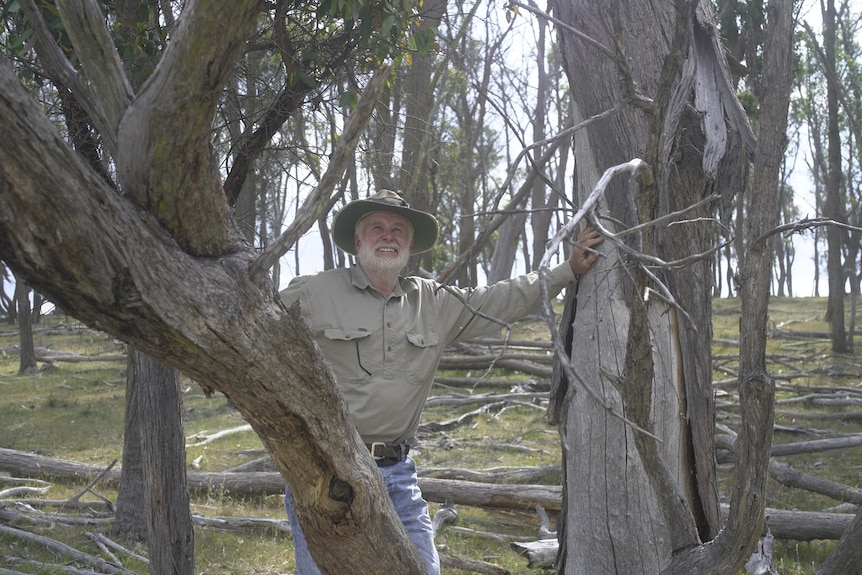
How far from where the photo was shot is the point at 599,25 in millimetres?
3459

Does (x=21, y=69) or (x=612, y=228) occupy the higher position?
(x=21, y=69)

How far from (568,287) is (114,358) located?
15524mm

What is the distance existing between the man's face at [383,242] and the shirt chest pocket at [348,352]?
0.33 m

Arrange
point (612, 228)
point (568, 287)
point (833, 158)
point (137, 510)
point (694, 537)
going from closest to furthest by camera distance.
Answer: point (694, 537), point (612, 228), point (568, 287), point (137, 510), point (833, 158)

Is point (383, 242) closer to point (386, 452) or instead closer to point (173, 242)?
point (386, 452)

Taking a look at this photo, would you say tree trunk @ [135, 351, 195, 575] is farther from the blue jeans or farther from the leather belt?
the leather belt

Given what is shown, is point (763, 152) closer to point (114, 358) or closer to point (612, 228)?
point (612, 228)

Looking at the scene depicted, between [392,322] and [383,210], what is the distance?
56cm

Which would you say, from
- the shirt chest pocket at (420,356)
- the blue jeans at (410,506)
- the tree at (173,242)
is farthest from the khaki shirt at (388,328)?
the tree at (173,242)

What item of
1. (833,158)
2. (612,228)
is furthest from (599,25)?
(833,158)

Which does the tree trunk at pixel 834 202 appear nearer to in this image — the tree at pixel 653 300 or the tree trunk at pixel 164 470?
the tree at pixel 653 300

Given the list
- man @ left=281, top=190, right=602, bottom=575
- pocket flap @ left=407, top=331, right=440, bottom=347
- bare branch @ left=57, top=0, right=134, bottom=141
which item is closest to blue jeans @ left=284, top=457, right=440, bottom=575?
man @ left=281, top=190, right=602, bottom=575

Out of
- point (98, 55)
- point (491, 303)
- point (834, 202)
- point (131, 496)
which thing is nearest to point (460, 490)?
point (131, 496)

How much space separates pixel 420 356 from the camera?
11.9ft
